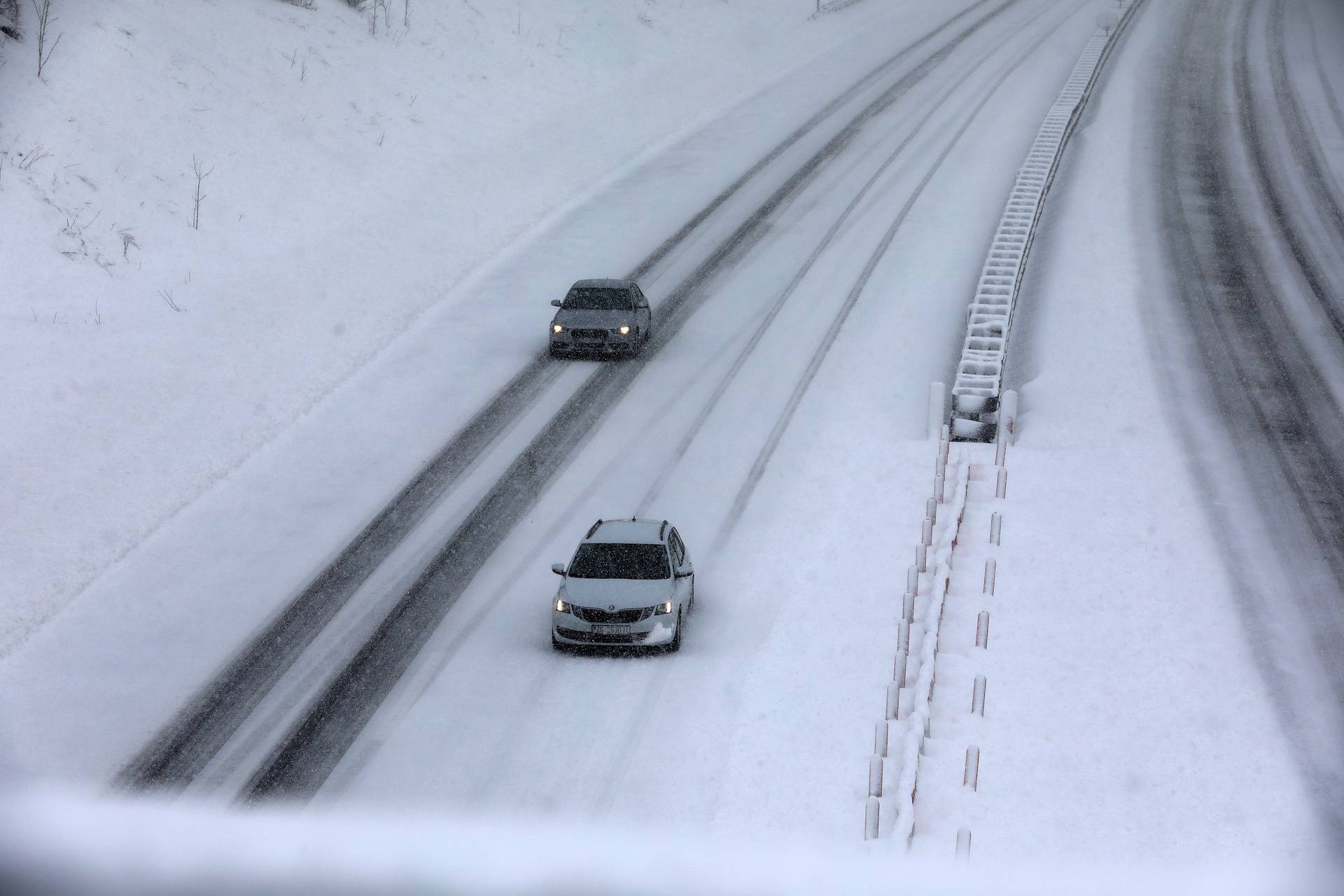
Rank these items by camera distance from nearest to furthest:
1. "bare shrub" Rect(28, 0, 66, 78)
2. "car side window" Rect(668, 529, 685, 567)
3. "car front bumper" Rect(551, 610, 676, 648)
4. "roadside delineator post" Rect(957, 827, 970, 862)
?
"roadside delineator post" Rect(957, 827, 970, 862)
"car front bumper" Rect(551, 610, 676, 648)
"car side window" Rect(668, 529, 685, 567)
"bare shrub" Rect(28, 0, 66, 78)

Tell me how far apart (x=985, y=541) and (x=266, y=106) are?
20.5 meters

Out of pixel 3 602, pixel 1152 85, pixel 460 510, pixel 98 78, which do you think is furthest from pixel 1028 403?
pixel 1152 85

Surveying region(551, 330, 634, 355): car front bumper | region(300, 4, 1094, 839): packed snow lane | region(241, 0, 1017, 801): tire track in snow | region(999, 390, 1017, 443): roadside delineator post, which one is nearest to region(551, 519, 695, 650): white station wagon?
region(300, 4, 1094, 839): packed snow lane

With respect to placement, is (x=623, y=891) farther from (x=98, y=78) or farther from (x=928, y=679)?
(x=98, y=78)

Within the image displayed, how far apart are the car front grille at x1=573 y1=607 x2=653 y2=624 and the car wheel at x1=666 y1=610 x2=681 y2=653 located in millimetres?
434

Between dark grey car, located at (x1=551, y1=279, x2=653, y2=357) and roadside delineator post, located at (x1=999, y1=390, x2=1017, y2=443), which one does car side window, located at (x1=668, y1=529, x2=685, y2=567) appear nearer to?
roadside delineator post, located at (x1=999, y1=390, x2=1017, y2=443)

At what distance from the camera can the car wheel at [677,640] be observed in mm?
17312

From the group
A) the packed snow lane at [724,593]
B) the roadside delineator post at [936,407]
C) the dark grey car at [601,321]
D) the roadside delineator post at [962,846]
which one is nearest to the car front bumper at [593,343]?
the dark grey car at [601,321]

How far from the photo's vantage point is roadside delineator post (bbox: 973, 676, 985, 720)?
15.6m

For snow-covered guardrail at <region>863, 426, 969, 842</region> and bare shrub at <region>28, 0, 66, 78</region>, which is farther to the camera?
bare shrub at <region>28, 0, 66, 78</region>

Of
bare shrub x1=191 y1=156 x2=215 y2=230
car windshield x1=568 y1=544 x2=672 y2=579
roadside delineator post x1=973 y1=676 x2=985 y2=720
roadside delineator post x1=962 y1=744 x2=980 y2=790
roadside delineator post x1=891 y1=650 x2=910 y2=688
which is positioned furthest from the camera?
bare shrub x1=191 y1=156 x2=215 y2=230

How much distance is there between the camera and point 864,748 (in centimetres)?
1522

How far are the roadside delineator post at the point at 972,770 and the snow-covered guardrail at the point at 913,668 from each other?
0.52 m

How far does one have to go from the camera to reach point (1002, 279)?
3064cm
